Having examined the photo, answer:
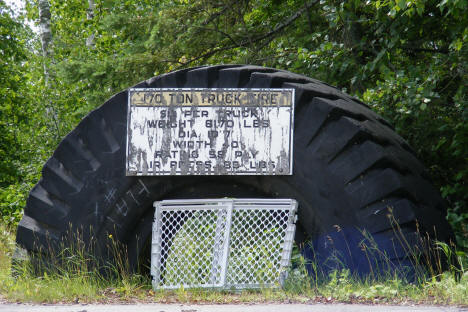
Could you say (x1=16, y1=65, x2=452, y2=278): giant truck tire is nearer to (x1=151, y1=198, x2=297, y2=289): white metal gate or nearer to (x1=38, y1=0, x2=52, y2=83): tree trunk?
(x1=151, y1=198, x2=297, y2=289): white metal gate

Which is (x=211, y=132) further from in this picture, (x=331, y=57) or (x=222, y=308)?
(x=331, y=57)

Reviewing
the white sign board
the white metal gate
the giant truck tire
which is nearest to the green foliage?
the giant truck tire

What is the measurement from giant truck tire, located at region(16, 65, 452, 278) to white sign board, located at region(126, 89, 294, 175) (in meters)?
0.09

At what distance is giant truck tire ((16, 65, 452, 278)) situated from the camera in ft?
12.6

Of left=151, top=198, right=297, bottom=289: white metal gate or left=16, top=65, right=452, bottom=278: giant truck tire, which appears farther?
left=151, top=198, right=297, bottom=289: white metal gate

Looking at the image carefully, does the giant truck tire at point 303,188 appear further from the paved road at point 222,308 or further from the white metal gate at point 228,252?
the paved road at point 222,308

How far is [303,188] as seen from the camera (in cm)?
404

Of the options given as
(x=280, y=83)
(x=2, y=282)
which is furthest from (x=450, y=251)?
(x=2, y=282)

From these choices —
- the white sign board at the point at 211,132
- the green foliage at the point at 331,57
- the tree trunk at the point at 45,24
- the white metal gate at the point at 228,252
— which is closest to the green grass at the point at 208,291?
the white metal gate at the point at 228,252

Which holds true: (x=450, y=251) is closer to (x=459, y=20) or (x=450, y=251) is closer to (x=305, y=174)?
(x=305, y=174)

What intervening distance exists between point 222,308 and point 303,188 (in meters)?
1.20

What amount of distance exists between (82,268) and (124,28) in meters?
5.04

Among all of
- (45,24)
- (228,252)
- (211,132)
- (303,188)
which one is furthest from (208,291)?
(45,24)

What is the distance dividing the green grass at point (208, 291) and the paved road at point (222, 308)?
20 cm
